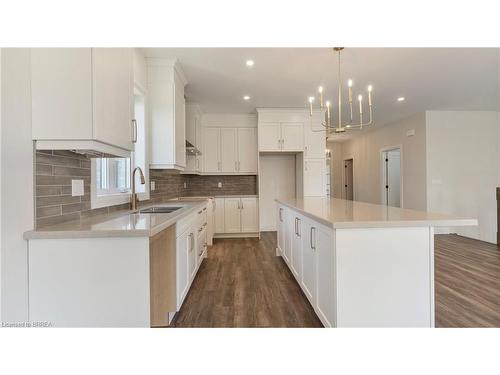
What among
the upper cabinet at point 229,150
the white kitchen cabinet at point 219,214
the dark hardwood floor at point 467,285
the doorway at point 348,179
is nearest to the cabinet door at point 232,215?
the white kitchen cabinet at point 219,214

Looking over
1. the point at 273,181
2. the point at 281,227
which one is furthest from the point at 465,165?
the point at 281,227

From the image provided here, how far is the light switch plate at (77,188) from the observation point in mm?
1744

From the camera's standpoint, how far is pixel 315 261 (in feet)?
6.68

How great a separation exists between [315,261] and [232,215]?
3371mm

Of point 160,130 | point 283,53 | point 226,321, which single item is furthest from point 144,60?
point 226,321

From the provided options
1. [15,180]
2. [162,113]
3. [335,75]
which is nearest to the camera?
[15,180]

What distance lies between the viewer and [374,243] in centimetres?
164

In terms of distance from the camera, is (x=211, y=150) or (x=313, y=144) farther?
(x=211, y=150)

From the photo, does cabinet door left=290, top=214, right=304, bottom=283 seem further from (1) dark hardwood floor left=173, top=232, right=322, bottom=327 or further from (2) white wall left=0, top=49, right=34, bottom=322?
(2) white wall left=0, top=49, right=34, bottom=322

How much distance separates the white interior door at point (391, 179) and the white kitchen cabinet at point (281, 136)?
3011 mm

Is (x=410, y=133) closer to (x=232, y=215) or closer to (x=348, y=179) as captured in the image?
(x=348, y=179)

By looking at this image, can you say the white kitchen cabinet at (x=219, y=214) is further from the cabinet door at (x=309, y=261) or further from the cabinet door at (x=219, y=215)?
the cabinet door at (x=309, y=261)
